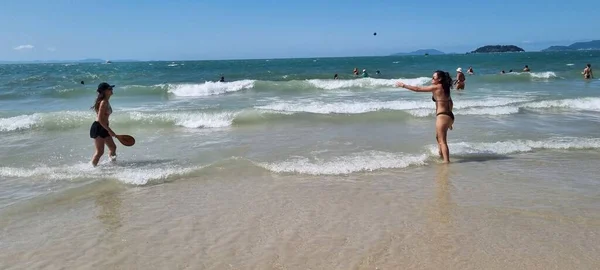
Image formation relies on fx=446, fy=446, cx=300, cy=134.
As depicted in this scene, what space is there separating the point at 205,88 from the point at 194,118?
14859 millimetres

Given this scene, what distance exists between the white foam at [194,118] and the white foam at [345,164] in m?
4.97

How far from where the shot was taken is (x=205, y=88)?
26781 millimetres

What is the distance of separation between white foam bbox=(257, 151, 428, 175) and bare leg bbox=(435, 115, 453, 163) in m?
0.32

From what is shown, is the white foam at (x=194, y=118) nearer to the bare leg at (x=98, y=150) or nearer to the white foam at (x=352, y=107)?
the white foam at (x=352, y=107)

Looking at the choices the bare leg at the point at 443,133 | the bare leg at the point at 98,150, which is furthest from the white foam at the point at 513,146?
the bare leg at the point at 98,150

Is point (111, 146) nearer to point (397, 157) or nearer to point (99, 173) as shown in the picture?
point (99, 173)

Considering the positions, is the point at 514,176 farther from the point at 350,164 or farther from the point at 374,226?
the point at 374,226

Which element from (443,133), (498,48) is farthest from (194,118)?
(498,48)

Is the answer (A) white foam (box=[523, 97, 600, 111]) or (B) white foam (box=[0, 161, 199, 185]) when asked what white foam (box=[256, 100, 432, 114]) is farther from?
(B) white foam (box=[0, 161, 199, 185])

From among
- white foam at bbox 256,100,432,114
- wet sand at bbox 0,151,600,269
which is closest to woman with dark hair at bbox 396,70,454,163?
wet sand at bbox 0,151,600,269

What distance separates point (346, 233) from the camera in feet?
13.7

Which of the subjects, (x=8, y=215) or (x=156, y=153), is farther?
(x=156, y=153)

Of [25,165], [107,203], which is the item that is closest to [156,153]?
[25,165]

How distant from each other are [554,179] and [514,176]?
1.57 ft
